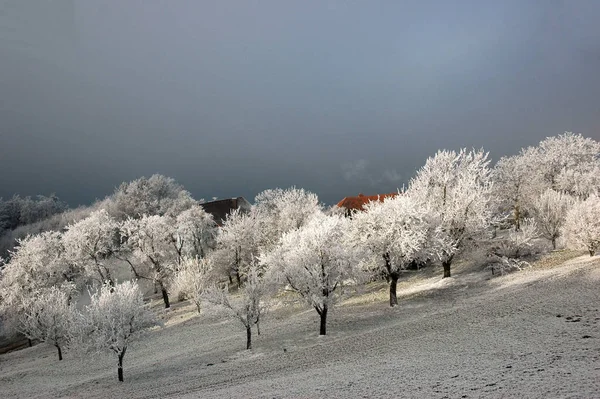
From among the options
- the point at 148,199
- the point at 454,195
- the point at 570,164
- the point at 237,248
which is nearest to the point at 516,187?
the point at 570,164

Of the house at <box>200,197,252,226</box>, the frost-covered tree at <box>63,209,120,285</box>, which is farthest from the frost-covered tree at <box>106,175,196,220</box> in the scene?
the frost-covered tree at <box>63,209,120,285</box>

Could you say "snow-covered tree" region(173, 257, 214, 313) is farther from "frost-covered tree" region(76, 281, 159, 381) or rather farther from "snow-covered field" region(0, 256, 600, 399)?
"frost-covered tree" region(76, 281, 159, 381)

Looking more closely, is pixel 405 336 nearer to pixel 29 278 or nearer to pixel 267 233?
pixel 267 233

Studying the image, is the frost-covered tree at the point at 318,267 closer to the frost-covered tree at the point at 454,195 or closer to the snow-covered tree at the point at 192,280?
the frost-covered tree at the point at 454,195

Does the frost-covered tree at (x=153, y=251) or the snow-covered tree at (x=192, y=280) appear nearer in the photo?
the snow-covered tree at (x=192, y=280)

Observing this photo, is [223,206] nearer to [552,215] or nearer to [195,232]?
[195,232]

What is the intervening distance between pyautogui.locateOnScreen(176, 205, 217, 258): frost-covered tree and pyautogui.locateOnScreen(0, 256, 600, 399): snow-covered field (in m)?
28.9

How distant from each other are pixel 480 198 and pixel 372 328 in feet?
71.1

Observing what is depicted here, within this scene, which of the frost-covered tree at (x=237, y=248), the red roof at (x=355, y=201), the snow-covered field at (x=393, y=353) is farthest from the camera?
the red roof at (x=355, y=201)

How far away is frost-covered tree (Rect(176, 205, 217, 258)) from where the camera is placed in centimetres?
6881

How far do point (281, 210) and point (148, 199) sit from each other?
38.1 m

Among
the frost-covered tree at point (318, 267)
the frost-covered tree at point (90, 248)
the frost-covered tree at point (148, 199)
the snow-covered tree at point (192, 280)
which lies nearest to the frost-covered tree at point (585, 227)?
the frost-covered tree at point (318, 267)

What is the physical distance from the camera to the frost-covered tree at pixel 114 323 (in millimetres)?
26797

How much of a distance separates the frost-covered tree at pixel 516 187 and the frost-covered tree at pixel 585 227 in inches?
961
